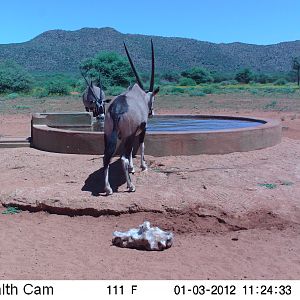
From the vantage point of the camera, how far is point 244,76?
80.4 meters

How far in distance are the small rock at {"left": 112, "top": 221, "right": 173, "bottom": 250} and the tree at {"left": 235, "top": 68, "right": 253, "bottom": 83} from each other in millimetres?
75122

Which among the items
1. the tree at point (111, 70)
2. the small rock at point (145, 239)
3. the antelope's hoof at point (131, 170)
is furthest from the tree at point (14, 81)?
the small rock at point (145, 239)

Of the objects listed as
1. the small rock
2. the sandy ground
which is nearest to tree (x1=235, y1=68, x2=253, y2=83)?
the sandy ground

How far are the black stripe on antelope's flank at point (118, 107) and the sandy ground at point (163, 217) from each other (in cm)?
120

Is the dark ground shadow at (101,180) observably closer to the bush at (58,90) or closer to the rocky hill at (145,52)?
the bush at (58,90)

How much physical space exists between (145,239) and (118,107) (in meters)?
2.41

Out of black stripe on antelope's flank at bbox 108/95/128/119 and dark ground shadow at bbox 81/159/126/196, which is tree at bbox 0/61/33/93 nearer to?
dark ground shadow at bbox 81/159/126/196

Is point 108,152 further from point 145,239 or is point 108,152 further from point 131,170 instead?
point 145,239

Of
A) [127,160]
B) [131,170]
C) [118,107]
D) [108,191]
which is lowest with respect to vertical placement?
[108,191]

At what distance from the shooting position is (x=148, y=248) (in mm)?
Answer: 6871

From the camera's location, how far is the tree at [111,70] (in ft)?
187

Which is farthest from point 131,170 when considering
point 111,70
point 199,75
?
point 199,75

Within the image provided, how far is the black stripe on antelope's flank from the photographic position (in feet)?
27.7
